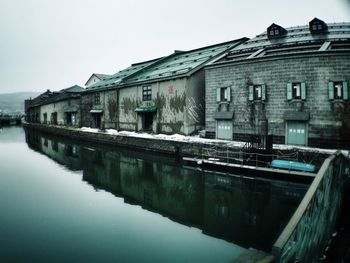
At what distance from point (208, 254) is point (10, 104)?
199 metres

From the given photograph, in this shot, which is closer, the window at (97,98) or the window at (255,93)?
the window at (255,93)

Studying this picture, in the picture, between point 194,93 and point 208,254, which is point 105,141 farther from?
point 208,254

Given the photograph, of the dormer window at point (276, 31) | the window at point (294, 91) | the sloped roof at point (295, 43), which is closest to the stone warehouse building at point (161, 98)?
the sloped roof at point (295, 43)

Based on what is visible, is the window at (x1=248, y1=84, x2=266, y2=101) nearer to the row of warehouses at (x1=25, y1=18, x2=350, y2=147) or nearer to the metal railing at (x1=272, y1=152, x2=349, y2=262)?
the row of warehouses at (x1=25, y1=18, x2=350, y2=147)

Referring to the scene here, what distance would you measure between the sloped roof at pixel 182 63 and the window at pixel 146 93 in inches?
39.1

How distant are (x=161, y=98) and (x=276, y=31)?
13.1m

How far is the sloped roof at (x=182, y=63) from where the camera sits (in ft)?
85.9

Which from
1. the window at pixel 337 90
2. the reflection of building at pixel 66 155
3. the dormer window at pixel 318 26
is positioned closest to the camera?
the window at pixel 337 90

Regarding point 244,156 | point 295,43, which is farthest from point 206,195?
point 295,43

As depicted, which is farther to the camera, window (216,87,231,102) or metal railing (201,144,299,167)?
window (216,87,231,102)

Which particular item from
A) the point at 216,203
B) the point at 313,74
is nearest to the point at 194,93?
the point at 313,74

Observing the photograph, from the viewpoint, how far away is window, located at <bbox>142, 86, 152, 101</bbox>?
2858cm

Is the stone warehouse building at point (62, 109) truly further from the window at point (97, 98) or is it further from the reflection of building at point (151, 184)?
the reflection of building at point (151, 184)

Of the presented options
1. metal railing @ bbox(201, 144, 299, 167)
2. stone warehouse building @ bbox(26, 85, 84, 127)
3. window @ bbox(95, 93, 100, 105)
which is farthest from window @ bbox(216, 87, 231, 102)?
stone warehouse building @ bbox(26, 85, 84, 127)
